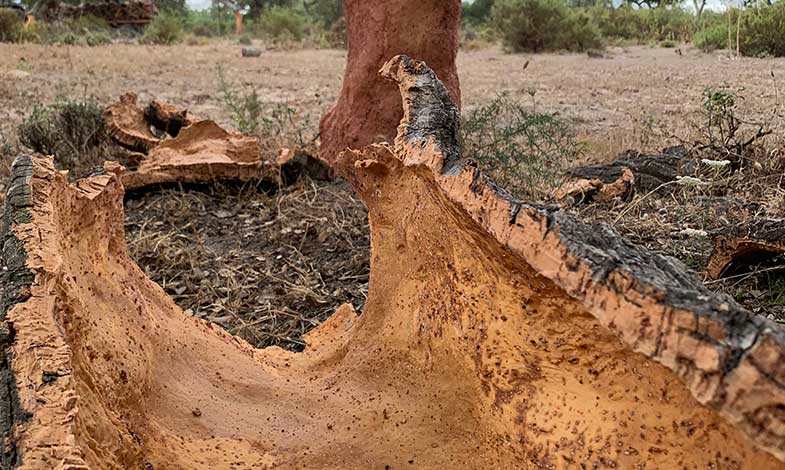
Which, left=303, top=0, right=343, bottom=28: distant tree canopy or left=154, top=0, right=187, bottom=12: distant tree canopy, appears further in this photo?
left=154, top=0, right=187, bottom=12: distant tree canopy

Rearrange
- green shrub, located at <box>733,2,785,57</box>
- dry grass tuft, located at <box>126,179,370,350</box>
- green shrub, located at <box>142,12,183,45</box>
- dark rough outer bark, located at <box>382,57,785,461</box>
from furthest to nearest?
1. green shrub, located at <box>142,12,183,45</box>
2. green shrub, located at <box>733,2,785,57</box>
3. dry grass tuft, located at <box>126,179,370,350</box>
4. dark rough outer bark, located at <box>382,57,785,461</box>

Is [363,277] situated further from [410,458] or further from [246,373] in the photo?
[410,458]

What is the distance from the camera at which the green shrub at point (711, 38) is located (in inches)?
268

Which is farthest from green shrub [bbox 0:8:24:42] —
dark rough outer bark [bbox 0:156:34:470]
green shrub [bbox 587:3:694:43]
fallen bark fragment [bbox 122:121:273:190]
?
dark rough outer bark [bbox 0:156:34:470]

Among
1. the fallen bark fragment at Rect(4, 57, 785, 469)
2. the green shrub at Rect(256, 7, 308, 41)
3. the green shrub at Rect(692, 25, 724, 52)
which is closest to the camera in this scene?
the fallen bark fragment at Rect(4, 57, 785, 469)

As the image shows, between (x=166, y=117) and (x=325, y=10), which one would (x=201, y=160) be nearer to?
(x=166, y=117)

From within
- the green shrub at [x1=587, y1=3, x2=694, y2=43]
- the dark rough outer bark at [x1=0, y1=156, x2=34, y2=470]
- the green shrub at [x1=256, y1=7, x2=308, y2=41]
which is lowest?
the dark rough outer bark at [x1=0, y1=156, x2=34, y2=470]

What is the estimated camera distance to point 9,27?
12.0 meters

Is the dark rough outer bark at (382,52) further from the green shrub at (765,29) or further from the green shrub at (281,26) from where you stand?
the green shrub at (281,26)

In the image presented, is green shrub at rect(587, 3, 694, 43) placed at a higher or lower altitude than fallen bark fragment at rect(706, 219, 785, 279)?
higher

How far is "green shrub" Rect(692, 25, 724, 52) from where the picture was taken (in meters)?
6.80

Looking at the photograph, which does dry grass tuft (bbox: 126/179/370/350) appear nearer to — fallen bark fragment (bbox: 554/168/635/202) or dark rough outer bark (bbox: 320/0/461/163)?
dark rough outer bark (bbox: 320/0/461/163)

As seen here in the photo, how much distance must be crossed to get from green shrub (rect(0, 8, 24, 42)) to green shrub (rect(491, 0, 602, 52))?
7890 mm

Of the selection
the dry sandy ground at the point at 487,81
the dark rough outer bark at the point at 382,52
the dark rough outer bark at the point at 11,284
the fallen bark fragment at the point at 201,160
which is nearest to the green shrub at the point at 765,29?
the dry sandy ground at the point at 487,81
